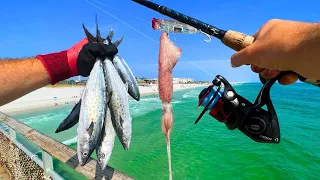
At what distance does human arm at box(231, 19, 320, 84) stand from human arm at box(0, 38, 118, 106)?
5.42 feet

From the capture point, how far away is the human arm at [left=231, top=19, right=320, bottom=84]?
984 mm

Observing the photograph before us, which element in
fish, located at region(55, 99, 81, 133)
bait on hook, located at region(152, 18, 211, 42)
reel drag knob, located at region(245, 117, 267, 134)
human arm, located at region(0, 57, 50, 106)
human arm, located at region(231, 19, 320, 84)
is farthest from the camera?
fish, located at region(55, 99, 81, 133)

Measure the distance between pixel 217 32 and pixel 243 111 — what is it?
0.84m

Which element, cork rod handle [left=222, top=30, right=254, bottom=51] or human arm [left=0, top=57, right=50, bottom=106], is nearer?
cork rod handle [left=222, top=30, right=254, bottom=51]

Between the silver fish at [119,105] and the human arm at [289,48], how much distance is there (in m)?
1.63

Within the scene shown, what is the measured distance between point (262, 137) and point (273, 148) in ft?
35.0

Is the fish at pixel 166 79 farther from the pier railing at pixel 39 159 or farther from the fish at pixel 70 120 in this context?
the fish at pixel 70 120

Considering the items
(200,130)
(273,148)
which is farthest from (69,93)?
(273,148)

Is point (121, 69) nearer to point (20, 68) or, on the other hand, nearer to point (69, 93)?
point (20, 68)

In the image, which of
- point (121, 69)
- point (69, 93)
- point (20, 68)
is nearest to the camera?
point (20, 68)

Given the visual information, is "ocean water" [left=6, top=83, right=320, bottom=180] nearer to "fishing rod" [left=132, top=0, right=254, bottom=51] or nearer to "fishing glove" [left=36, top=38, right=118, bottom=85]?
"fishing glove" [left=36, top=38, right=118, bottom=85]

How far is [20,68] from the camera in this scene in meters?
2.45

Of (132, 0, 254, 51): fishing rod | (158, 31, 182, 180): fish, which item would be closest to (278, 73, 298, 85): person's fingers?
(132, 0, 254, 51): fishing rod

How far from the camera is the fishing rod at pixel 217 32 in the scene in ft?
5.85
